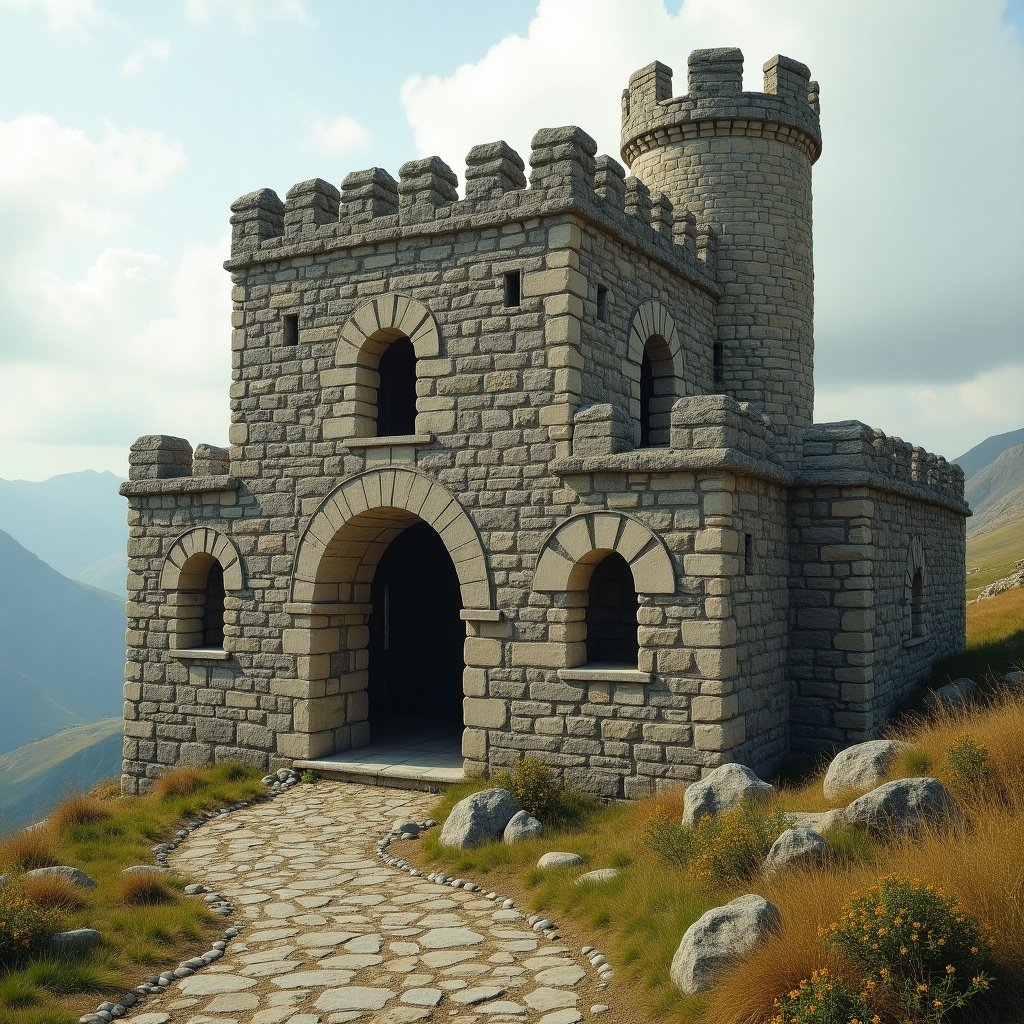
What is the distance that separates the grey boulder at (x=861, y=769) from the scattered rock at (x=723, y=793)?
561mm

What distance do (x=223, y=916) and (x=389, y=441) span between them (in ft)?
18.8

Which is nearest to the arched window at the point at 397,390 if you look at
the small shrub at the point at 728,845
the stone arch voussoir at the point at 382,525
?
the stone arch voussoir at the point at 382,525

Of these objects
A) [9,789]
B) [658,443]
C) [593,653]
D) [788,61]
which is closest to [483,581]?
[593,653]

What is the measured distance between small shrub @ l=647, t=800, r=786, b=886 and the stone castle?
240 centimetres

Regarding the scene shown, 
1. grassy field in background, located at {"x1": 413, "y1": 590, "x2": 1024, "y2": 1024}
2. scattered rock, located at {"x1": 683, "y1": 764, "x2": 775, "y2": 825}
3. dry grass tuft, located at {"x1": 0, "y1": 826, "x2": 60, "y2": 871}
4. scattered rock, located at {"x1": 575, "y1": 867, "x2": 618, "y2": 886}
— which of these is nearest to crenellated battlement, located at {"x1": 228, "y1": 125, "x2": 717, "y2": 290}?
scattered rock, located at {"x1": 683, "y1": 764, "x2": 775, "y2": 825}

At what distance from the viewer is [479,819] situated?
28.3ft

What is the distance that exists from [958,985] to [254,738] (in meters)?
9.26

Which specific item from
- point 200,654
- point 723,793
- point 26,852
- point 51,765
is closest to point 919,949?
point 723,793

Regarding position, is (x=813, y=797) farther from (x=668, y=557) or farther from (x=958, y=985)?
(x=958, y=985)

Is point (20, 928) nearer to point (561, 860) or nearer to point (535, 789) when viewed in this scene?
point (561, 860)

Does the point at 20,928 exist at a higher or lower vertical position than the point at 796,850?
lower

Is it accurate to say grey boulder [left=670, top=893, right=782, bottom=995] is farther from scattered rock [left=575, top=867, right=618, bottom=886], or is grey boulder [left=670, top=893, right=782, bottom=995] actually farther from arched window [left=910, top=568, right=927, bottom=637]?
arched window [left=910, top=568, right=927, bottom=637]

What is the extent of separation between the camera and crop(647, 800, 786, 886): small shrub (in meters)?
6.37

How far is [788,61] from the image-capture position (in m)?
14.9
